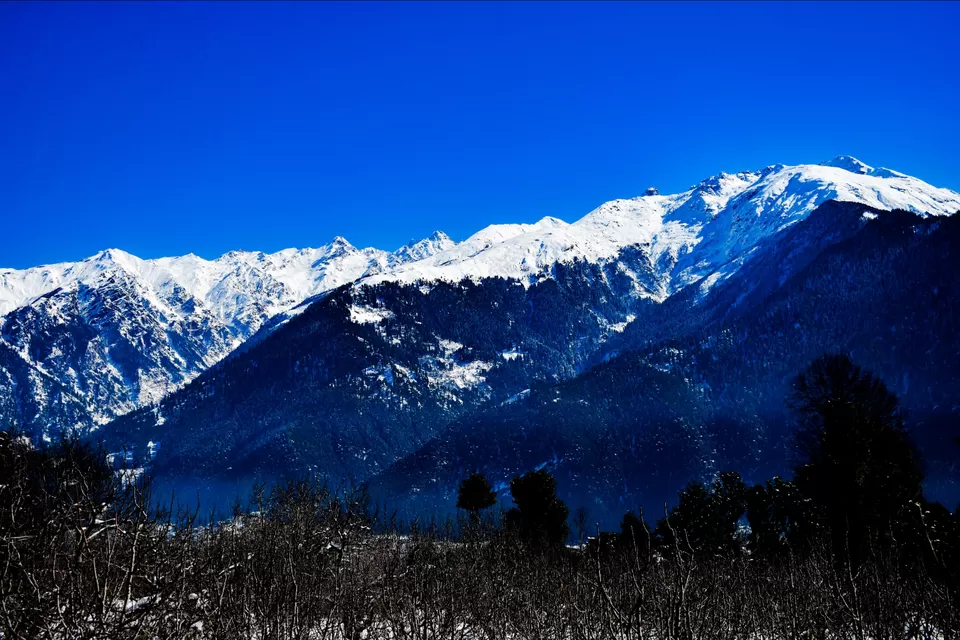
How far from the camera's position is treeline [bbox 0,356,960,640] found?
1767 cm

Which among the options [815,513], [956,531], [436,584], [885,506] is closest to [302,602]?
[436,584]

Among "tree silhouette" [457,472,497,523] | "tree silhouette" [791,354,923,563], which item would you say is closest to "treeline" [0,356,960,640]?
"tree silhouette" [791,354,923,563]

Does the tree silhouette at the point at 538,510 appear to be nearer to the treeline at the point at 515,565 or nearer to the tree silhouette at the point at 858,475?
the treeline at the point at 515,565

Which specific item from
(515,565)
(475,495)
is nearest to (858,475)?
(515,565)

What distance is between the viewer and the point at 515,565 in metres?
47.3

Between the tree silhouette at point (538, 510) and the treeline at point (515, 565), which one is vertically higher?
the tree silhouette at point (538, 510)

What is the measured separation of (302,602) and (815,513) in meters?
46.4

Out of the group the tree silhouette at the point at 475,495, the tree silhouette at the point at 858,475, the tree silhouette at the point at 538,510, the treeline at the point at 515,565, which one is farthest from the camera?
the tree silhouette at the point at 538,510

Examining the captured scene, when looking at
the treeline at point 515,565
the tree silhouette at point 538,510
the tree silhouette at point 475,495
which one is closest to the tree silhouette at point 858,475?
the treeline at point 515,565

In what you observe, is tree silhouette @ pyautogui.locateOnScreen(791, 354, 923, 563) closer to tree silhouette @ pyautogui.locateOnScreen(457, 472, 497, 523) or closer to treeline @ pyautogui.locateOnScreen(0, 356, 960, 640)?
treeline @ pyautogui.locateOnScreen(0, 356, 960, 640)

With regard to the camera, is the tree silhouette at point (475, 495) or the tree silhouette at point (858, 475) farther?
the tree silhouette at point (475, 495)

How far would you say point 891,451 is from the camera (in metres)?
54.7

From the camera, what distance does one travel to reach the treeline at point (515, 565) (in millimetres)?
17669

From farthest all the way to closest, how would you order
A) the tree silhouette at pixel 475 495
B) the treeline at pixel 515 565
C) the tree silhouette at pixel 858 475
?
the tree silhouette at pixel 475 495, the tree silhouette at pixel 858 475, the treeline at pixel 515 565
